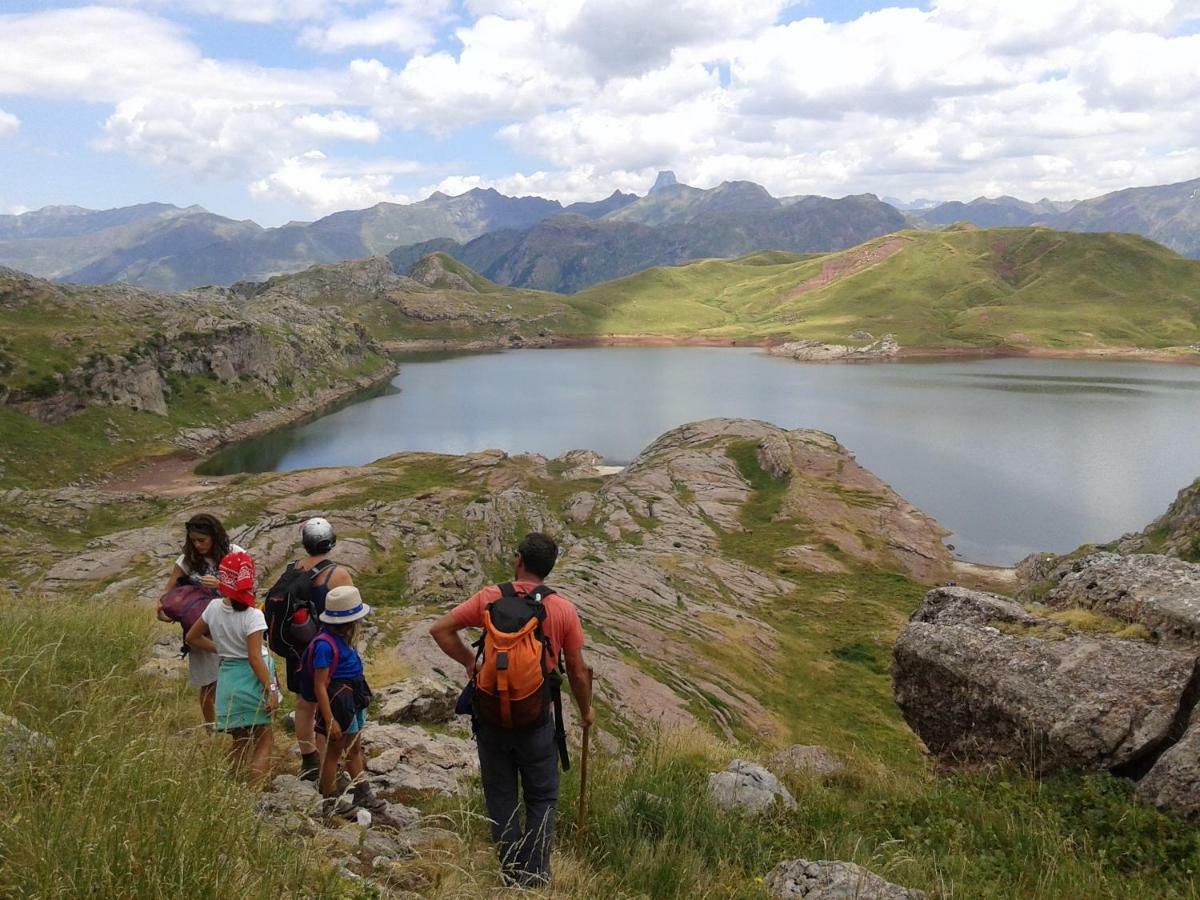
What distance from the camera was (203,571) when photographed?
8.54 meters

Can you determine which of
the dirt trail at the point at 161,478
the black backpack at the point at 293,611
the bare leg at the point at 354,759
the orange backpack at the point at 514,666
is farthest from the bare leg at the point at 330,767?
the dirt trail at the point at 161,478

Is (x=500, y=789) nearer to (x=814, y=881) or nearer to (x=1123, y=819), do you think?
(x=814, y=881)

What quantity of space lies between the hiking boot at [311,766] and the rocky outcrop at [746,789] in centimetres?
457

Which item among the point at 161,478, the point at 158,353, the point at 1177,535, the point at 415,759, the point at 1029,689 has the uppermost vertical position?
the point at 158,353

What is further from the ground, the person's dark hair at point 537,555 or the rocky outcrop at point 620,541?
the person's dark hair at point 537,555

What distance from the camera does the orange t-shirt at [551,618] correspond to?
20.2 ft

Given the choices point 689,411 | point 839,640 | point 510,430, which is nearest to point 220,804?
point 839,640

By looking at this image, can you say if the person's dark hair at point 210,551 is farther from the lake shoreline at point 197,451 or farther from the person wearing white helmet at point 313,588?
the lake shoreline at point 197,451

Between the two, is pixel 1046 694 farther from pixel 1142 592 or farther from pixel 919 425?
pixel 919 425

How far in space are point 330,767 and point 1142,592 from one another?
12617 millimetres

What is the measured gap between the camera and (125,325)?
339ft

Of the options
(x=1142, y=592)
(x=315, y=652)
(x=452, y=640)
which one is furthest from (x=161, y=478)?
(x=1142, y=592)

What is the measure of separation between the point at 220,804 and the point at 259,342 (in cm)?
13130

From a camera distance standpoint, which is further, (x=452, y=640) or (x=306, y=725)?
(x=306, y=725)
